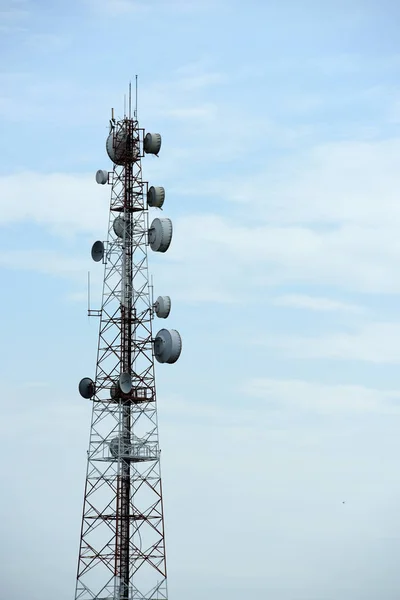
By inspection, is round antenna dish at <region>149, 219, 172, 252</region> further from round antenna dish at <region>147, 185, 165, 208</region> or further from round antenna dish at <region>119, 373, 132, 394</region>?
round antenna dish at <region>119, 373, 132, 394</region>

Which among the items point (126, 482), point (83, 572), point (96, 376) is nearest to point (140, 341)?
point (96, 376)

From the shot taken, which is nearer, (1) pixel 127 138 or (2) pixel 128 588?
(2) pixel 128 588

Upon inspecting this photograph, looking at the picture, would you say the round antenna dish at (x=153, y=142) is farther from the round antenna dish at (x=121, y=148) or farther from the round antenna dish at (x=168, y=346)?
the round antenna dish at (x=168, y=346)

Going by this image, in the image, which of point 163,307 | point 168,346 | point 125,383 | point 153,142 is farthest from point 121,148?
point 125,383

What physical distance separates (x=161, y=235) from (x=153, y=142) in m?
6.54

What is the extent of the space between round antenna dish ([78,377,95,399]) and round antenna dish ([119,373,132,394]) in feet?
7.31

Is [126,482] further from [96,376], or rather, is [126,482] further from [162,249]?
Result: [162,249]

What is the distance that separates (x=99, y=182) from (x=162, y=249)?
6474mm

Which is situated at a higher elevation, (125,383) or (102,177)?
(102,177)

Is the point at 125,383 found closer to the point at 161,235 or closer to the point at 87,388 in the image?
the point at 87,388

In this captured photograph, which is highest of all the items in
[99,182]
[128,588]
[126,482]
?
[99,182]

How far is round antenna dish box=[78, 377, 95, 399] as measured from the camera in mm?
92500

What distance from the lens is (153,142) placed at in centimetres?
9450

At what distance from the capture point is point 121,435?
9125 centimetres
